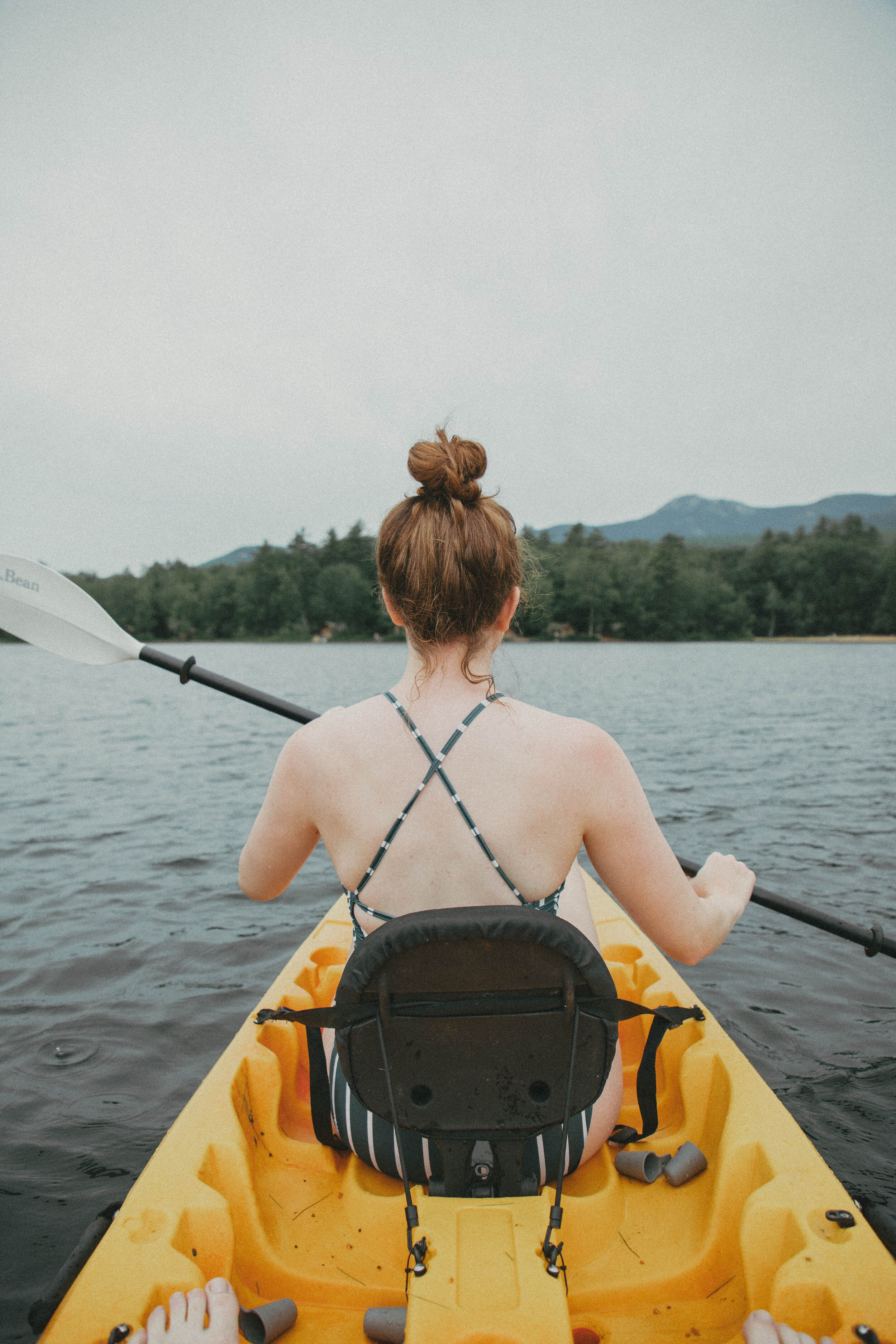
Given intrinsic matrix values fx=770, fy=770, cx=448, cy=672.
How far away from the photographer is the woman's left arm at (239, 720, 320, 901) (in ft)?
4.87

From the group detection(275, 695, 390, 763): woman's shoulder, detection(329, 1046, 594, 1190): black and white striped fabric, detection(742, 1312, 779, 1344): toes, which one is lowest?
detection(742, 1312, 779, 1344): toes

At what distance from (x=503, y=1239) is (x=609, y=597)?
64.7m

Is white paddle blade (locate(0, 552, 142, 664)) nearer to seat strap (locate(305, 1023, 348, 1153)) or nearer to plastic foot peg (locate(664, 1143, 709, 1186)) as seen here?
seat strap (locate(305, 1023, 348, 1153))

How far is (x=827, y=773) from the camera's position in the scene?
10391 millimetres

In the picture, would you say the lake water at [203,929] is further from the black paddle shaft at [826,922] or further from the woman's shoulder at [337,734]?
the black paddle shaft at [826,922]

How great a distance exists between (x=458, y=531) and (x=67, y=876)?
20.1 ft

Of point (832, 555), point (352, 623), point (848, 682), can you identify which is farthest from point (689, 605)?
point (848, 682)

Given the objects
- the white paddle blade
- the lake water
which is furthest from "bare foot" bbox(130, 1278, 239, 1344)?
the white paddle blade

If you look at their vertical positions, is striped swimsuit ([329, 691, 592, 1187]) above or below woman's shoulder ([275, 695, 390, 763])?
below

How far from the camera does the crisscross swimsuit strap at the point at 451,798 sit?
1423 millimetres

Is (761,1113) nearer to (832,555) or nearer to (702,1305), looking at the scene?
(702,1305)

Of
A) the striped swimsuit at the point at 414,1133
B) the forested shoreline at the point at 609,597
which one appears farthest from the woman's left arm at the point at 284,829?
the forested shoreline at the point at 609,597

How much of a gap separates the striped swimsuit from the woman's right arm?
139 millimetres

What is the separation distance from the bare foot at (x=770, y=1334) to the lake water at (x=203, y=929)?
1261 mm
